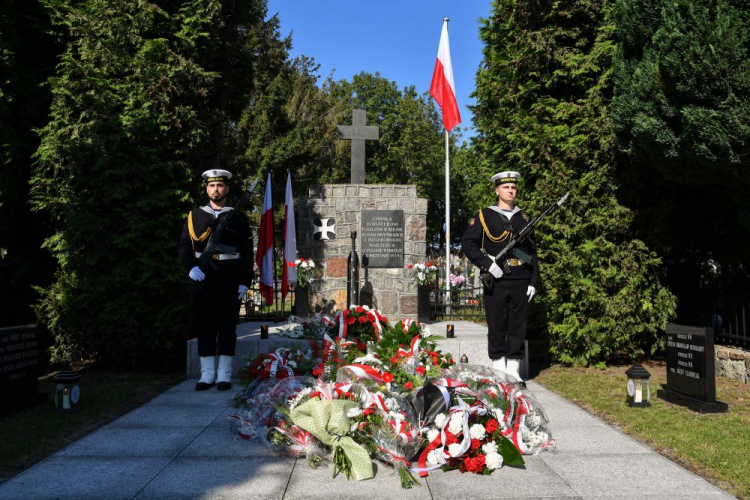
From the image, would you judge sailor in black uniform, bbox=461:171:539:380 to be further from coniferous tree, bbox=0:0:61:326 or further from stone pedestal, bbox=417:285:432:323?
coniferous tree, bbox=0:0:61:326

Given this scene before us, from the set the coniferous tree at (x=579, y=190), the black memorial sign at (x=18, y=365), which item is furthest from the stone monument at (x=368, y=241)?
the black memorial sign at (x=18, y=365)

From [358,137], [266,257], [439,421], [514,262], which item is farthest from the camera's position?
[358,137]

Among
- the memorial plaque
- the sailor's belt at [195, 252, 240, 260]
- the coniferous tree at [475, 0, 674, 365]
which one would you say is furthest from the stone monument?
the sailor's belt at [195, 252, 240, 260]

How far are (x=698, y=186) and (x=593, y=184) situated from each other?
1360 millimetres

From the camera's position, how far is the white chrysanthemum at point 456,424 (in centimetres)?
362

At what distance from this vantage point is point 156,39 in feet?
23.8

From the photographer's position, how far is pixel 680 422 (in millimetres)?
4891

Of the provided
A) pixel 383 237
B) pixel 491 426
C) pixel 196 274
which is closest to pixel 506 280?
pixel 491 426

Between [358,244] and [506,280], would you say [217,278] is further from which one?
[358,244]

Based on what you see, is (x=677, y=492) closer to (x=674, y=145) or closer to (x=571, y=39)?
(x=674, y=145)

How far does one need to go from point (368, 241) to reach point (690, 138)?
520 cm

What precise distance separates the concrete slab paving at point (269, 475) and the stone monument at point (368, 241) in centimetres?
527

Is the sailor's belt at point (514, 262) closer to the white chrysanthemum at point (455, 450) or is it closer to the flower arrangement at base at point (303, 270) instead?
the white chrysanthemum at point (455, 450)

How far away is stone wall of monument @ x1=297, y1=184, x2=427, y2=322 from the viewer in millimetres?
9742
